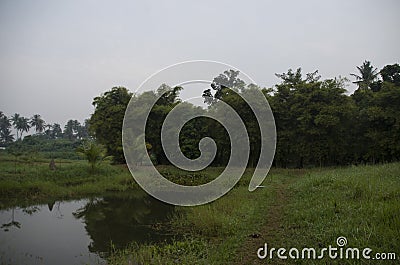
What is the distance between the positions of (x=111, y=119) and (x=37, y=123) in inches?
1847

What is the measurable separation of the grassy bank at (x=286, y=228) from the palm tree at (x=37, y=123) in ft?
211

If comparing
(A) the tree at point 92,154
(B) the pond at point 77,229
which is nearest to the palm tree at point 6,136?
(A) the tree at point 92,154

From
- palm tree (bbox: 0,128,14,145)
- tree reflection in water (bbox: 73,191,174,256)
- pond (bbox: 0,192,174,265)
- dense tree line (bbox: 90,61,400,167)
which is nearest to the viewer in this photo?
pond (bbox: 0,192,174,265)

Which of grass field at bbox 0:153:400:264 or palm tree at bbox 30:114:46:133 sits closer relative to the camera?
grass field at bbox 0:153:400:264

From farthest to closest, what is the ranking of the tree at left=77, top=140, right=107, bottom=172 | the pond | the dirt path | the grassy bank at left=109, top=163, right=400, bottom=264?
1. the tree at left=77, top=140, right=107, bottom=172
2. the pond
3. the dirt path
4. the grassy bank at left=109, top=163, right=400, bottom=264

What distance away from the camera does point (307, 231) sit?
18.5ft

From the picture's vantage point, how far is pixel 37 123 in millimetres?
63375

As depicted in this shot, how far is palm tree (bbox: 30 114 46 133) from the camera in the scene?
63.0 metres

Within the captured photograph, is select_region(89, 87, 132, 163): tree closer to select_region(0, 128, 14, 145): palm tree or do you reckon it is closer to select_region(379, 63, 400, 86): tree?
select_region(379, 63, 400, 86): tree

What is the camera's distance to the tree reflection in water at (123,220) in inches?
292

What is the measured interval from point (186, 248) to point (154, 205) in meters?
6.22

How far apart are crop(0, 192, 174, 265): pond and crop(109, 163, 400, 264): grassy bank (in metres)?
0.77

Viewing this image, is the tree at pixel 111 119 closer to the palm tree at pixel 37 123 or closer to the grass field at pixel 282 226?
the grass field at pixel 282 226

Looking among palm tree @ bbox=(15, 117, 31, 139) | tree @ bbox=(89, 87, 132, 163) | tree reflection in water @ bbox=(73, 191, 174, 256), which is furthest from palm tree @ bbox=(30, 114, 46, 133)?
tree reflection in water @ bbox=(73, 191, 174, 256)
